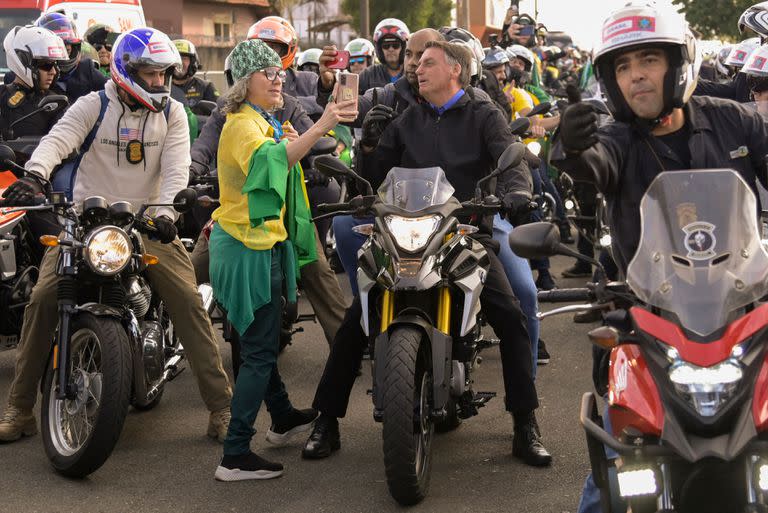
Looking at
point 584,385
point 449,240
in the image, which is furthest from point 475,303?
point 584,385

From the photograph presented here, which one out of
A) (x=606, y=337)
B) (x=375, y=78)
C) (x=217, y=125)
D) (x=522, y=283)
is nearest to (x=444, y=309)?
(x=522, y=283)

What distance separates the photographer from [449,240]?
18.1 feet

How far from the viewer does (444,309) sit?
5.52 m

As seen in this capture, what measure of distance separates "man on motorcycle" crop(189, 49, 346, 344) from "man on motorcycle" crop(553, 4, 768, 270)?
9.58 feet

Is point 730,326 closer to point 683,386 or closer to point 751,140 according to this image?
point 683,386

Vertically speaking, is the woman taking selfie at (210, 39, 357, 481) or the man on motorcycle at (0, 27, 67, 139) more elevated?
the man on motorcycle at (0, 27, 67, 139)

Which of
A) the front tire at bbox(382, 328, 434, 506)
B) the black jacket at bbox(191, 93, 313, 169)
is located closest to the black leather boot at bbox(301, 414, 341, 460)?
the front tire at bbox(382, 328, 434, 506)

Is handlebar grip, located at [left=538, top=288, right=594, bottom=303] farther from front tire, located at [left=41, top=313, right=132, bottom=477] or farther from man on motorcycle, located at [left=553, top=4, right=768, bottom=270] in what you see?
front tire, located at [left=41, top=313, right=132, bottom=477]

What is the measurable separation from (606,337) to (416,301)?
2.06 metres

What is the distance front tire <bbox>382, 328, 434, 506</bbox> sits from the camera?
5129 millimetres

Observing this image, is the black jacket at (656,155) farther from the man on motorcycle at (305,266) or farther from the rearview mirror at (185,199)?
the man on motorcycle at (305,266)

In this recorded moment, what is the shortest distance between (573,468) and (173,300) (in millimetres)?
2148

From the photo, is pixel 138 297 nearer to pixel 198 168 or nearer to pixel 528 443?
pixel 198 168

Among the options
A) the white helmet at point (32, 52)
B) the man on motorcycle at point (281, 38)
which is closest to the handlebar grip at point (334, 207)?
the man on motorcycle at point (281, 38)
